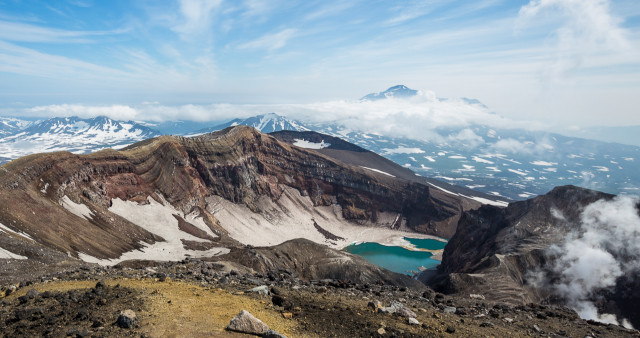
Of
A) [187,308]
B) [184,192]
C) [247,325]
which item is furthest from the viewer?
[184,192]

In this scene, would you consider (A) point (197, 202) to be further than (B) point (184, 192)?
Yes

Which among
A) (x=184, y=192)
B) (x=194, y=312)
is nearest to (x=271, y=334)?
(x=194, y=312)

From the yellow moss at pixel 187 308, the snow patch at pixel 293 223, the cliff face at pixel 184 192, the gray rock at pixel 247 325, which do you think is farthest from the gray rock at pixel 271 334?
the snow patch at pixel 293 223

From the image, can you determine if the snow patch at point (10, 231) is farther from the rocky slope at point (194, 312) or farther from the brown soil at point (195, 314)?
the brown soil at point (195, 314)

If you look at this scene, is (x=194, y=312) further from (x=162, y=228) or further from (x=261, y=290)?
(x=162, y=228)

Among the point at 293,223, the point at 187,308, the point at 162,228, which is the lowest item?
the point at 293,223

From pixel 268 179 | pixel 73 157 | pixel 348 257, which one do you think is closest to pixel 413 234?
pixel 268 179

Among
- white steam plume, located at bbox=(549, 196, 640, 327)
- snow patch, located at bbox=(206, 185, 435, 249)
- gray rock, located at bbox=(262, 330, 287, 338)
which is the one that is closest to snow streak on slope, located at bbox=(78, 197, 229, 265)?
snow patch, located at bbox=(206, 185, 435, 249)
